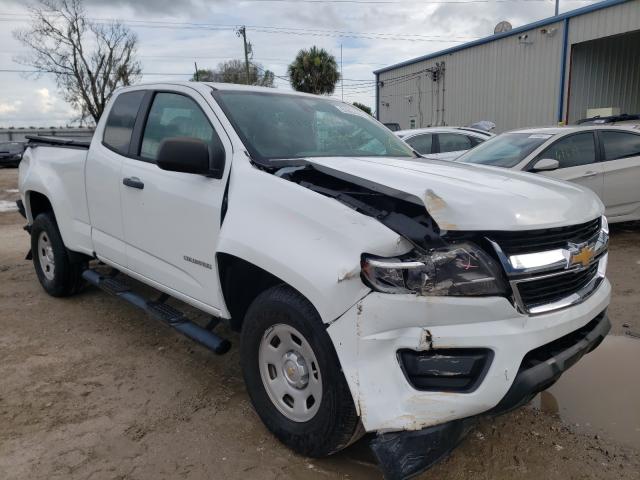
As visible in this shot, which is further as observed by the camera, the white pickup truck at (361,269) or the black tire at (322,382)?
the black tire at (322,382)

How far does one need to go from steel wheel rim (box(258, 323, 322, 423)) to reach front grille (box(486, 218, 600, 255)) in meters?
0.96

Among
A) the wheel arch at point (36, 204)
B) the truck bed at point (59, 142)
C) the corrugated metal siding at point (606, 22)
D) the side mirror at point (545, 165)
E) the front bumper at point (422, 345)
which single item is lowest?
the front bumper at point (422, 345)

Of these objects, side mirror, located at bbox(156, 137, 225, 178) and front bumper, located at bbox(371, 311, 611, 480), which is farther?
side mirror, located at bbox(156, 137, 225, 178)

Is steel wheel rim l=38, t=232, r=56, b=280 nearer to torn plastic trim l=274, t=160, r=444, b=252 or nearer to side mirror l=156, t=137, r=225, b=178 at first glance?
side mirror l=156, t=137, r=225, b=178

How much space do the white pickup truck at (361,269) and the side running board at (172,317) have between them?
2cm

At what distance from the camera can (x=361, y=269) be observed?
6.81ft

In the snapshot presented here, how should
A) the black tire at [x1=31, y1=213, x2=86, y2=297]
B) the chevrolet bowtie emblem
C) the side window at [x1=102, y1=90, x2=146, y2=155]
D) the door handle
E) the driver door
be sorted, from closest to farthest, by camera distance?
the chevrolet bowtie emblem, the driver door, the door handle, the side window at [x1=102, y1=90, x2=146, y2=155], the black tire at [x1=31, y1=213, x2=86, y2=297]

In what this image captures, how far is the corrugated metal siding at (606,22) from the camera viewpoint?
1475 centimetres

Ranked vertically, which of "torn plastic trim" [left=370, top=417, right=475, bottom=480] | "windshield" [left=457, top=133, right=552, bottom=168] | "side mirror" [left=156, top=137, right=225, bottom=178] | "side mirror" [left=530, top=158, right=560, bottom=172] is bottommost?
"torn plastic trim" [left=370, top=417, right=475, bottom=480]

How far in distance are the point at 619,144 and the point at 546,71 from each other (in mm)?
11626

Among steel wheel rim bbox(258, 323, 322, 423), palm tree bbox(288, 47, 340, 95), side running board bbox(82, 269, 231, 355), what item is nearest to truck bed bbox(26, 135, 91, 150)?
side running board bbox(82, 269, 231, 355)

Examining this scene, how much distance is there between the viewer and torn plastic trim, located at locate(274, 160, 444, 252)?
213 cm

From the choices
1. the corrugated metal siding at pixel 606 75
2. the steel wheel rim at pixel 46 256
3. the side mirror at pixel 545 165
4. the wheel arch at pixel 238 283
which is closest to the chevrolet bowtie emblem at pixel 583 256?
the wheel arch at pixel 238 283

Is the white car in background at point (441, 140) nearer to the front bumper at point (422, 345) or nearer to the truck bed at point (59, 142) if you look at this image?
the truck bed at point (59, 142)
